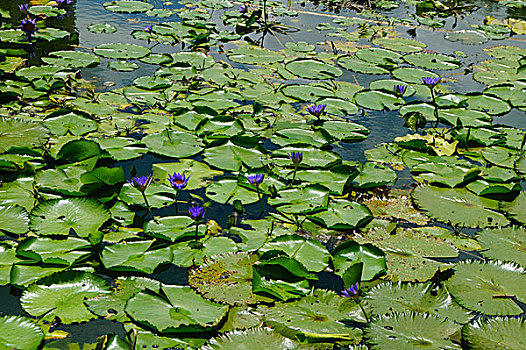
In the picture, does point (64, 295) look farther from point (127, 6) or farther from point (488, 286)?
point (127, 6)

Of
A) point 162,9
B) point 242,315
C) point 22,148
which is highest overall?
point 162,9

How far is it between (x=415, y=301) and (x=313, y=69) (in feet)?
9.02

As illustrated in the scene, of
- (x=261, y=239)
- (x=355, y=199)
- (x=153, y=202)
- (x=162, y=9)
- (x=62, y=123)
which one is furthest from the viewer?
(x=162, y=9)

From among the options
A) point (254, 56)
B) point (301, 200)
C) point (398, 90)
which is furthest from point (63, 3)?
point (301, 200)

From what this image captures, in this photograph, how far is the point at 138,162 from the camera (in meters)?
2.71

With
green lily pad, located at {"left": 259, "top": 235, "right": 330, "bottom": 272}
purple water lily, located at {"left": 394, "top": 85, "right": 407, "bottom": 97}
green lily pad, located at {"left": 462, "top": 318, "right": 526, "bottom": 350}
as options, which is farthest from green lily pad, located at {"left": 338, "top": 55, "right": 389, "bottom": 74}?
green lily pad, located at {"left": 462, "top": 318, "right": 526, "bottom": 350}

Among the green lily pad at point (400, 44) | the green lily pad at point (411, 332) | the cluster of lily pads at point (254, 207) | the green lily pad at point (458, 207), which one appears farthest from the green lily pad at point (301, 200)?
the green lily pad at point (400, 44)

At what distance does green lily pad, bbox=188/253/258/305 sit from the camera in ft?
5.88

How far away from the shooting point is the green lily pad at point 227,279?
179 cm

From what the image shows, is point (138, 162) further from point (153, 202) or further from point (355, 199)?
point (355, 199)

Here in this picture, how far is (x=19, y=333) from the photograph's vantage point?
5.03ft

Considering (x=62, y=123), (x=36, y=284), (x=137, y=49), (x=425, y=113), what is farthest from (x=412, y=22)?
(x=36, y=284)

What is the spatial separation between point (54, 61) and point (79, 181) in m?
2.00

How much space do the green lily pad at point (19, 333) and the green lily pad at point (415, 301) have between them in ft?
3.77
